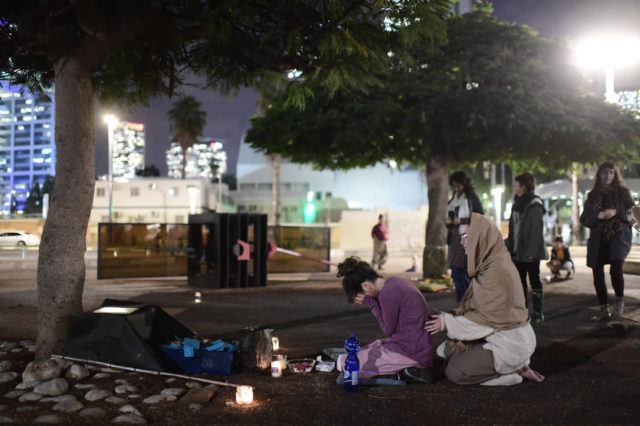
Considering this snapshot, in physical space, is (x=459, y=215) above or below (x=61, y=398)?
above

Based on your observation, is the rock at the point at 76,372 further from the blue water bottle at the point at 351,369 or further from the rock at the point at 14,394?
the blue water bottle at the point at 351,369

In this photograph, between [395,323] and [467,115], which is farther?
[467,115]

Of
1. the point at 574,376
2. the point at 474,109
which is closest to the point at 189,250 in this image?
the point at 474,109

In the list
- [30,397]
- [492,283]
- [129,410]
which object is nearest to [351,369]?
[492,283]

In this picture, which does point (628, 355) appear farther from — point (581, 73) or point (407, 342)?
point (581, 73)

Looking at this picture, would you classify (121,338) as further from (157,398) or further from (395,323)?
(395,323)

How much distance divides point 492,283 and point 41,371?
3.76 m

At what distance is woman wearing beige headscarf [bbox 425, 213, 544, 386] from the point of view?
15.2 feet

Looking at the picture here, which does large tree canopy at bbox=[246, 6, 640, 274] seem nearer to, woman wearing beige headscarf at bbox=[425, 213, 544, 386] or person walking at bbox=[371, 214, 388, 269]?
person walking at bbox=[371, 214, 388, 269]

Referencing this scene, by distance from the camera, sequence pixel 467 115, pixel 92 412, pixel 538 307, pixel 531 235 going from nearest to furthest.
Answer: pixel 92 412, pixel 531 235, pixel 538 307, pixel 467 115

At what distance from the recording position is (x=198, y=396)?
426 cm

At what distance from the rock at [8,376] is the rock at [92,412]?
117 centimetres

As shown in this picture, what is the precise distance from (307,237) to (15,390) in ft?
44.2

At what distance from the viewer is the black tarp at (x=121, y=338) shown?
4.84 meters
